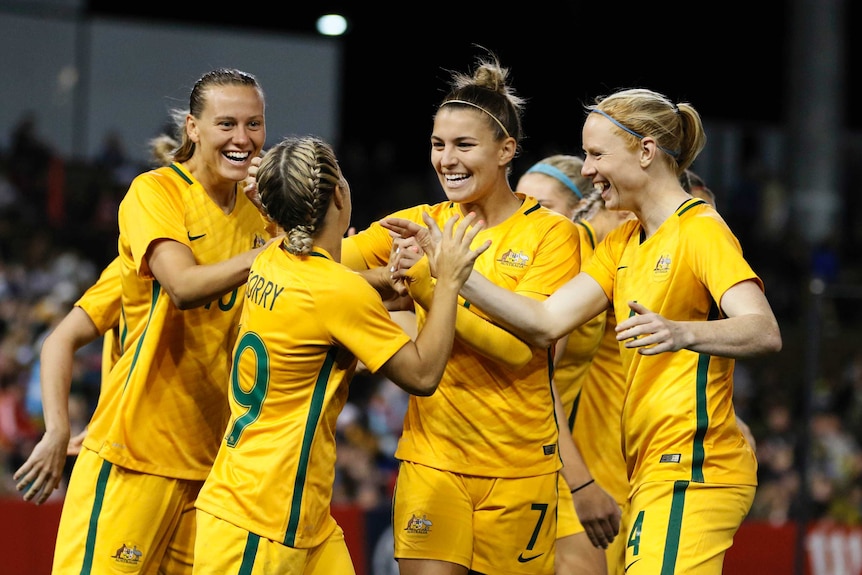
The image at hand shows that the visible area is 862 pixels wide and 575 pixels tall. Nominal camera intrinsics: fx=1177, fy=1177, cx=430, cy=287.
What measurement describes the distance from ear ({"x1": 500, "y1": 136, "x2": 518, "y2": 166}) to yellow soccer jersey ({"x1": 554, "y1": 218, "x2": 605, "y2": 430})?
0.46 m

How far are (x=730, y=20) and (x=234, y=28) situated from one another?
780 cm

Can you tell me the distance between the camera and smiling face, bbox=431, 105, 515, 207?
3811mm

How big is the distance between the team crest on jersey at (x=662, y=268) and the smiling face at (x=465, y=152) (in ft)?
2.17

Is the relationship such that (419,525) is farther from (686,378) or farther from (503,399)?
(686,378)

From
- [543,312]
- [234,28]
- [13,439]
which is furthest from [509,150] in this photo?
[234,28]

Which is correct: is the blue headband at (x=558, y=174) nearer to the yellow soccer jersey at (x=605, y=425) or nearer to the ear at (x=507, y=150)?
the yellow soccer jersey at (x=605, y=425)

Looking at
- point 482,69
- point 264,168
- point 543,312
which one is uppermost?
point 482,69

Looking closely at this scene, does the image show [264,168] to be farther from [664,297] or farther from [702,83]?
[702,83]

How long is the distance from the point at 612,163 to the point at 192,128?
55.4 inches

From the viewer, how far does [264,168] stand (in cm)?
331

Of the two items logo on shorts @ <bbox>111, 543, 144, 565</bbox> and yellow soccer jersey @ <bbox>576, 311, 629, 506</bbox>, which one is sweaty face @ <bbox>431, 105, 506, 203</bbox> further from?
logo on shorts @ <bbox>111, 543, 144, 565</bbox>

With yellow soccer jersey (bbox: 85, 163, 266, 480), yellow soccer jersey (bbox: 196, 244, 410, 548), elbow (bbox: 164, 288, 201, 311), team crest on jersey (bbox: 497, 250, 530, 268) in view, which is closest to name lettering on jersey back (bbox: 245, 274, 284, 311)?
yellow soccer jersey (bbox: 196, 244, 410, 548)

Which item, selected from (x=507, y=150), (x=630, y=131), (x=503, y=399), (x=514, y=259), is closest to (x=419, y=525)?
(x=503, y=399)

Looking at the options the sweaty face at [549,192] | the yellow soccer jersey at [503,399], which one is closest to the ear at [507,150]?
the yellow soccer jersey at [503,399]
